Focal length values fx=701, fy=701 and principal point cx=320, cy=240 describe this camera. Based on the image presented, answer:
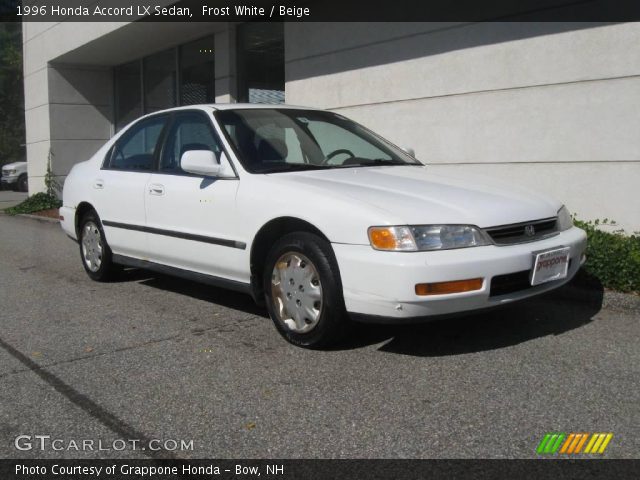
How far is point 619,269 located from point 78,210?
4811 millimetres

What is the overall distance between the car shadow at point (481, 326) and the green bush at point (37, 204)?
11.2 m

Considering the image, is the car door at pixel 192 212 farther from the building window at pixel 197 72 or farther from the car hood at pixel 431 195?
the building window at pixel 197 72

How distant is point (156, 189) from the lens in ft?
17.9

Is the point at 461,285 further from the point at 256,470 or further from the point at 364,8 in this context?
the point at 364,8

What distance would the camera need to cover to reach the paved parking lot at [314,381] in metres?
3.10

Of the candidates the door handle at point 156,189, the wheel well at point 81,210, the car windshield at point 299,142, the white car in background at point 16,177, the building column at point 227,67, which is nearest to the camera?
the car windshield at point 299,142

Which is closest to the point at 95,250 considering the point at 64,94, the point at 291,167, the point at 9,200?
the point at 291,167

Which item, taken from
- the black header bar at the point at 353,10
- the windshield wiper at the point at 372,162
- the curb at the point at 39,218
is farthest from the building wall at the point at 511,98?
the curb at the point at 39,218

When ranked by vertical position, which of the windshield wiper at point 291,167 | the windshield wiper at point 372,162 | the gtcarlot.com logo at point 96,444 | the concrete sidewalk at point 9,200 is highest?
the windshield wiper at point 372,162

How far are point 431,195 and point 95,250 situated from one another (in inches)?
144

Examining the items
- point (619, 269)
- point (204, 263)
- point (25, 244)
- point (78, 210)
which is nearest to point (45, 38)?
point (25, 244)

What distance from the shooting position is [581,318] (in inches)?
202

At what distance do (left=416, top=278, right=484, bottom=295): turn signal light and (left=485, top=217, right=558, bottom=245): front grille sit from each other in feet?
1.03

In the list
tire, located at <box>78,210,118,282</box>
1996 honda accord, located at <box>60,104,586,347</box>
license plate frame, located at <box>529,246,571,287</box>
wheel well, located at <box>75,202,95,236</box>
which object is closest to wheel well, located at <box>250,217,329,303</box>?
1996 honda accord, located at <box>60,104,586,347</box>
